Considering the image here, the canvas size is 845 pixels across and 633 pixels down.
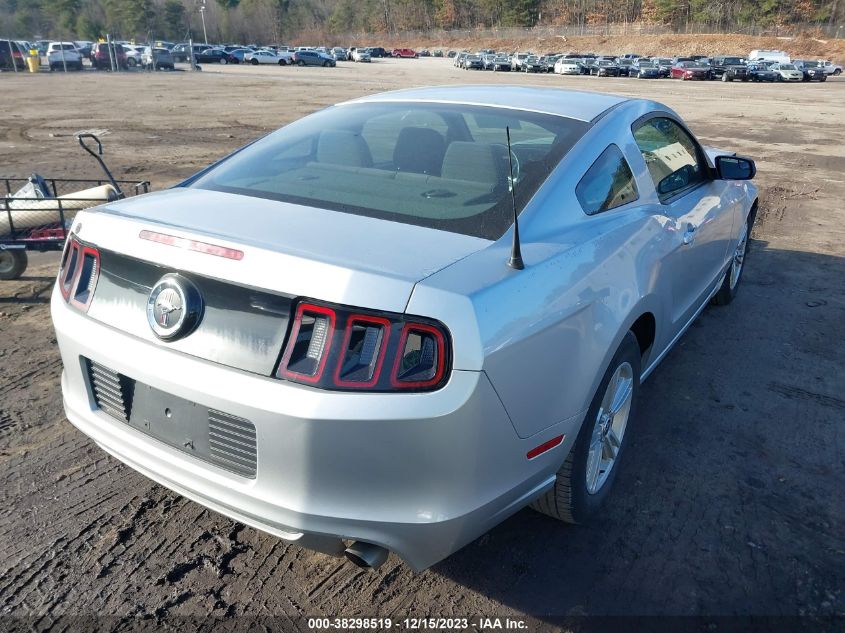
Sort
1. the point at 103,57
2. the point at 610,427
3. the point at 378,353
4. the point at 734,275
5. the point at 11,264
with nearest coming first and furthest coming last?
1. the point at 378,353
2. the point at 610,427
3. the point at 734,275
4. the point at 11,264
5. the point at 103,57

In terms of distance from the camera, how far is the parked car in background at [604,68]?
51.9 meters

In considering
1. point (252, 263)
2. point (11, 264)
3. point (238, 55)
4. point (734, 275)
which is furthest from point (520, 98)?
point (238, 55)

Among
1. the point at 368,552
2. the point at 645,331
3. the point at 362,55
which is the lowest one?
the point at 368,552

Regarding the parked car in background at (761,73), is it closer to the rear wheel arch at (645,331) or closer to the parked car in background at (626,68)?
the parked car in background at (626,68)

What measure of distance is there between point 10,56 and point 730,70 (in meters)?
47.3

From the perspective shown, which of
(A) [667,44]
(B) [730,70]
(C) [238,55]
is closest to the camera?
(B) [730,70]

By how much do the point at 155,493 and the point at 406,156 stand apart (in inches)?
72.6

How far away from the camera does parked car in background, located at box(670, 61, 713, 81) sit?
46062mm

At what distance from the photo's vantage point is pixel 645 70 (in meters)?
48.8

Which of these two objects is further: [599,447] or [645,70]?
[645,70]

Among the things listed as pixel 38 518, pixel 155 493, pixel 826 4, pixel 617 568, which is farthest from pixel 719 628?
pixel 826 4

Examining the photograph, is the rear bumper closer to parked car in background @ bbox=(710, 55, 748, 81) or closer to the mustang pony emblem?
the mustang pony emblem

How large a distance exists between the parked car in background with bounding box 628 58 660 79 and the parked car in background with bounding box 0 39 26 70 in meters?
42.5

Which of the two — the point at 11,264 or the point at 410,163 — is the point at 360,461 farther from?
the point at 11,264
